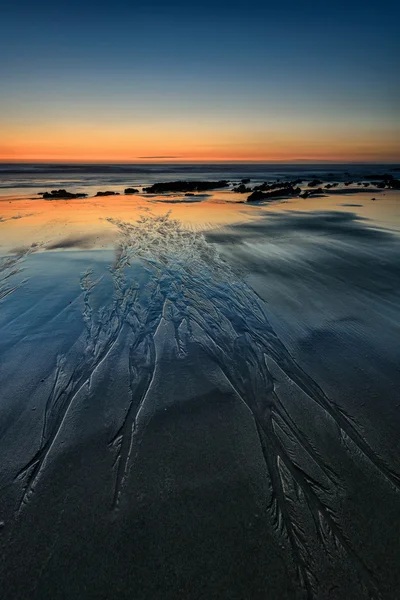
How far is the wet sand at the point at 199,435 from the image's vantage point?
7.19ft

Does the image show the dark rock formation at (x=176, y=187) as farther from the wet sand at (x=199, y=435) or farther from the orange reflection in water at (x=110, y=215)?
the wet sand at (x=199, y=435)

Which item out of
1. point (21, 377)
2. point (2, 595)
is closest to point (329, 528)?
point (2, 595)

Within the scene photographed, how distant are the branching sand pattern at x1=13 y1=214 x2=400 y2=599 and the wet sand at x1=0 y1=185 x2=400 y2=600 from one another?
2cm

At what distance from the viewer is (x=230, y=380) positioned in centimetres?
407

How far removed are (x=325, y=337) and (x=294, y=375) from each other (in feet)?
3.73

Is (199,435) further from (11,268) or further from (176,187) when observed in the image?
(176,187)

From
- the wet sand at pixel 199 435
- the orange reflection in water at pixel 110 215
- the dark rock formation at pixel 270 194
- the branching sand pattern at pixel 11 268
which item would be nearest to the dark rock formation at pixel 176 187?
the orange reflection in water at pixel 110 215

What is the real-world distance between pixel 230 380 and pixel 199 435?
38.1 inches

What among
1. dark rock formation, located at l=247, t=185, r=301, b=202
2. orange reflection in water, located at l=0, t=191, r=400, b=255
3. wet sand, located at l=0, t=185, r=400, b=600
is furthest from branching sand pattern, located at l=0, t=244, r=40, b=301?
dark rock formation, located at l=247, t=185, r=301, b=202

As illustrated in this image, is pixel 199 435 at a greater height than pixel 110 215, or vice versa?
pixel 199 435

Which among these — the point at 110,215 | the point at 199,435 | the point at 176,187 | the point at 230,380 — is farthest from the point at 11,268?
the point at 176,187

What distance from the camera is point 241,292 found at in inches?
258

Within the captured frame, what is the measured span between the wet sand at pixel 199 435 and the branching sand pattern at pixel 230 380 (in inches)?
0.7

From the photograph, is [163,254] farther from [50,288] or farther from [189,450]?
[189,450]
